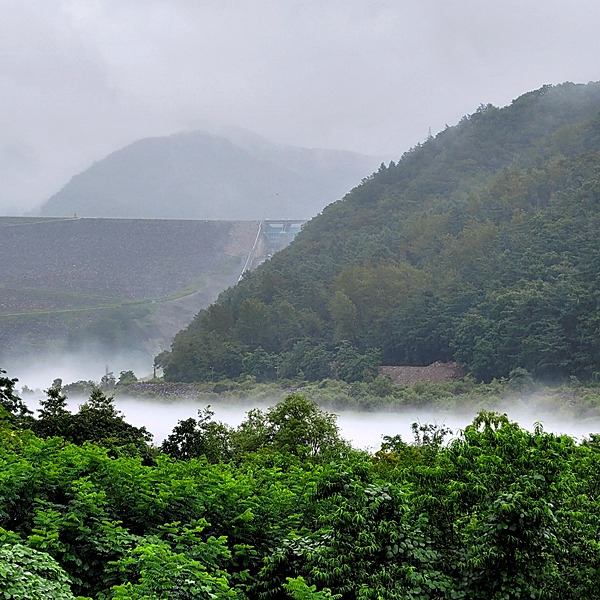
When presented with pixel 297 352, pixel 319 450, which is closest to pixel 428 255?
pixel 297 352

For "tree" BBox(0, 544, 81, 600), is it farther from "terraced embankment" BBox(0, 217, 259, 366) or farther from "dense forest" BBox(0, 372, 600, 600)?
"terraced embankment" BBox(0, 217, 259, 366)

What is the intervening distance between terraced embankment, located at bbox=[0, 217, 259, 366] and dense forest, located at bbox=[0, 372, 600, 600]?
280 ft

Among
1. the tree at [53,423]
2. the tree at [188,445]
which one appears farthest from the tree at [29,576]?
the tree at [188,445]

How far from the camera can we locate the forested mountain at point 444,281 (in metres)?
46.4

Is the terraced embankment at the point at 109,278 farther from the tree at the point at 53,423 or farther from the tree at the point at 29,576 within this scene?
the tree at the point at 29,576

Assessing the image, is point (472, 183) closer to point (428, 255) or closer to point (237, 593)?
point (428, 255)

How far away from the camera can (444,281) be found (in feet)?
187

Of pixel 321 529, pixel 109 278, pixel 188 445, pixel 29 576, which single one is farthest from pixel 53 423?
pixel 109 278

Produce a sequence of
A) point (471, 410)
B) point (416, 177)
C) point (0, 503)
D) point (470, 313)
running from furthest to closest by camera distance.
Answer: point (416, 177) → point (470, 313) → point (471, 410) → point (0, 503)

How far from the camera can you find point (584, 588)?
716cm

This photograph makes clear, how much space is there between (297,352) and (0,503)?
5012 cm

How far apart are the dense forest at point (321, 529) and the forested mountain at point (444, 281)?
3735 cm

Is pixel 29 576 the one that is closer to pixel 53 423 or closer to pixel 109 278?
pixel 53 423

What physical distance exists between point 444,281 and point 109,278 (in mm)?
68554
